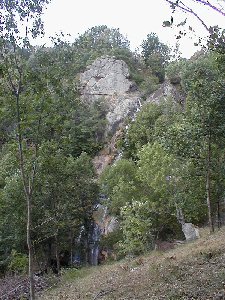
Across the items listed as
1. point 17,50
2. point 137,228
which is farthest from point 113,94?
point 17,50

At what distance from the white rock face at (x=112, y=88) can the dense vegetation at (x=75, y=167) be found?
38.7 ft

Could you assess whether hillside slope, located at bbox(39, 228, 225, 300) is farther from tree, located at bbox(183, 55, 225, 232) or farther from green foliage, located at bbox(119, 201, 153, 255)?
green foliage, located at bbox(119, 201, 153, 255)

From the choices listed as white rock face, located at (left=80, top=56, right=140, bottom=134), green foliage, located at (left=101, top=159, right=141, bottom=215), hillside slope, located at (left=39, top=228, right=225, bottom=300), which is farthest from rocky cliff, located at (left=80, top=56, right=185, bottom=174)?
hillside slope, located at (left=39, top=228, right=225, bottom=300)

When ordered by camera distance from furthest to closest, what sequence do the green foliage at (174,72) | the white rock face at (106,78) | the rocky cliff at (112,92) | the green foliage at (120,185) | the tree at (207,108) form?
the white rock face at (106,78), the rocky cliff at (112,92), the green foliage at (174,72), the green foliage at (120,185), the tree at (207,108)

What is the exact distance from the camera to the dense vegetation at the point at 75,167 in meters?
12.3

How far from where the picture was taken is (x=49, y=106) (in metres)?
12.5

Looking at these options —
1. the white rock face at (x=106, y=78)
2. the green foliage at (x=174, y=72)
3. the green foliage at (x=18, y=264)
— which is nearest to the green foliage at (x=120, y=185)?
the green foliage at (x=18, y=264)

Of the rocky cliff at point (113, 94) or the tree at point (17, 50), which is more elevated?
the rocky cliff at point (113, 94)

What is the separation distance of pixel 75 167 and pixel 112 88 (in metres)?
35.6

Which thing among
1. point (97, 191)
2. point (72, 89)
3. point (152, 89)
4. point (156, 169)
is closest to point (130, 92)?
point (152, 89)

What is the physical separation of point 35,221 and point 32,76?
1815 cm

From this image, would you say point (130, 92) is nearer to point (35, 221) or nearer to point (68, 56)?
point (35, 221)

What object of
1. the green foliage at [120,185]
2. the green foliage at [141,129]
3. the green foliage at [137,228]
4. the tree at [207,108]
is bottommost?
the green foliage at [137,228]

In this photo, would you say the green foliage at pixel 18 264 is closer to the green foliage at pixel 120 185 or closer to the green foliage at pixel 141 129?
the green foliage at pixel 120 185
